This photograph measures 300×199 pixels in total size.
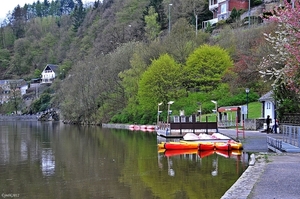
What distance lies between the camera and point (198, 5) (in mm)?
113125

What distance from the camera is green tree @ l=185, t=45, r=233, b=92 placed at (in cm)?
6869

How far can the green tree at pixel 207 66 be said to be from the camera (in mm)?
68688

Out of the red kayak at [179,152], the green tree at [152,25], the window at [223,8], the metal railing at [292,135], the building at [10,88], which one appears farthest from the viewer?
the building at [10,88]

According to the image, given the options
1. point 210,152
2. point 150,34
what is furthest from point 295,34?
point 150,34

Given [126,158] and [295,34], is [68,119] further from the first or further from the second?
[295,34]

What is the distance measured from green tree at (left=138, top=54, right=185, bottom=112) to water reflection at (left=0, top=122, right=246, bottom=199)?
3059 cm

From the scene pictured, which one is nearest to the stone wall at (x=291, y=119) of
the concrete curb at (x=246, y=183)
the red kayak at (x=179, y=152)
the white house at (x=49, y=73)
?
the red kayak at (x=179, y=152)

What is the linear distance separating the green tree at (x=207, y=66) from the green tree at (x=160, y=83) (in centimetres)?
197

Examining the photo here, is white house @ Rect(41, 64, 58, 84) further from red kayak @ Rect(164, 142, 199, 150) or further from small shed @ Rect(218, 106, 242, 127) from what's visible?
red kayak @ Rect(164, 142, 199, 150)

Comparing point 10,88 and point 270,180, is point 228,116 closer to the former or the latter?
point 270,180

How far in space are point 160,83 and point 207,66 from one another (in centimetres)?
740

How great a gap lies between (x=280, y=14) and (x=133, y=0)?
130m

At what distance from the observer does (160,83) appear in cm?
6838

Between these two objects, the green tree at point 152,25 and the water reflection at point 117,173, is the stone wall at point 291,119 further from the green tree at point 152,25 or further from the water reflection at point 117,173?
the green tree at point 152,25
